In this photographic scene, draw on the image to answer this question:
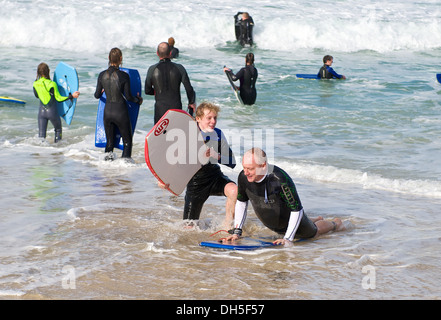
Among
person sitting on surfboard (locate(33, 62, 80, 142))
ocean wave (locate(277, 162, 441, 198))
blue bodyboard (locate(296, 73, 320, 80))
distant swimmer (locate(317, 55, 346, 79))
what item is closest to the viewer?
ocean wave (locate(277, 162, 441, 198))

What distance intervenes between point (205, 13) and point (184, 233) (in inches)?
885

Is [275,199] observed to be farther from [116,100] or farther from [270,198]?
[116,100]

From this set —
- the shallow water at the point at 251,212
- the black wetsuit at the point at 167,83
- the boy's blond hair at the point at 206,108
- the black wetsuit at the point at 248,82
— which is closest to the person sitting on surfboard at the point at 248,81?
the black wetsuit at the point at 248,82

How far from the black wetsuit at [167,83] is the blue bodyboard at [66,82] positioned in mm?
1722

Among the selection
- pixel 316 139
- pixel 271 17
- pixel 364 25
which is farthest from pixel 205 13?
pixel 316 139

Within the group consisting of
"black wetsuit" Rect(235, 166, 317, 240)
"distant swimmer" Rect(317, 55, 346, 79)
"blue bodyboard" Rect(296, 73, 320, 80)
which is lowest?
"black wetsuit" Rect(235, 166, 317, 240)

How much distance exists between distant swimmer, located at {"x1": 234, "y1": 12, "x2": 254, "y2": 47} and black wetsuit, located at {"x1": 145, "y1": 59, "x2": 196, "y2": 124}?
54.5 feet

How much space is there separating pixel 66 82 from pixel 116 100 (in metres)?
1.63

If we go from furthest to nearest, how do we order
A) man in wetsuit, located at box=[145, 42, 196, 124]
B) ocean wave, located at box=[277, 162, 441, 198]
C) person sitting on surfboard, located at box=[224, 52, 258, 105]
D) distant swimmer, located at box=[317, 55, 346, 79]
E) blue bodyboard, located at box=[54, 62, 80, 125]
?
distant swimmer, located at box=[317, 55, 346, 79] < person sitting on surfboard, located at box=[224, 52, 258, 105] < blue bodyboard, located at box=[54, 62, 80, 125] < man in wetsuit, located at box=[145, 42, 196, 124] < ocean wave, located at box=[277, 162, 441, 198]

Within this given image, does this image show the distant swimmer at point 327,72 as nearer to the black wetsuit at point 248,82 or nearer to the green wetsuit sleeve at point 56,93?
the black wetsuit at point 248,82

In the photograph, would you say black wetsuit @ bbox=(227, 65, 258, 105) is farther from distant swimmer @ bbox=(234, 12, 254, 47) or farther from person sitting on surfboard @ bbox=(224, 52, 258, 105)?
distant swimmer @ bbox=(234, 12, 254, 47)

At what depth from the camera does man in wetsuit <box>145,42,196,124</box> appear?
28.0 ft

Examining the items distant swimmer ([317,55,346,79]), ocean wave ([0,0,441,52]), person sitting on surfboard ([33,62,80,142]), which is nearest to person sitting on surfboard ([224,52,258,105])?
distant swimmer ([317,55,346,79])

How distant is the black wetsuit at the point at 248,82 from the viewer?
13.9m
